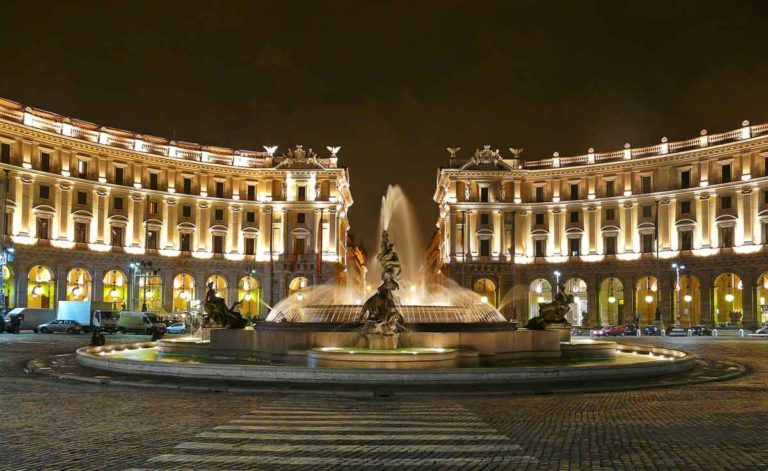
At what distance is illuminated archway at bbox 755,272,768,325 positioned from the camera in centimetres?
6481

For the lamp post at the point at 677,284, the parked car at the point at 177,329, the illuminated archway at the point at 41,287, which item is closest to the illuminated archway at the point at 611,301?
the lamp post at the point at 677,284

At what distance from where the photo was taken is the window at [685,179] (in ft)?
240

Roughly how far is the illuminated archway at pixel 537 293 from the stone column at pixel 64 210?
46324mm

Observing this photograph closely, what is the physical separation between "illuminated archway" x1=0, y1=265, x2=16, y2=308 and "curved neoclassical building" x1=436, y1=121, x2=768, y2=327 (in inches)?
1701

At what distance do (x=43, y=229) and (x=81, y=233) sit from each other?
4056mm

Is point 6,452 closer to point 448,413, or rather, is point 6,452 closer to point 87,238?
point 448,413

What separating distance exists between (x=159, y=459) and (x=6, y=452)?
6.80 ft

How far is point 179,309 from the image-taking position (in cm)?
7544

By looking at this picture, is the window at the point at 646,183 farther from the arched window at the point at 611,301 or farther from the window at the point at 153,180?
the window at the point at 153,180

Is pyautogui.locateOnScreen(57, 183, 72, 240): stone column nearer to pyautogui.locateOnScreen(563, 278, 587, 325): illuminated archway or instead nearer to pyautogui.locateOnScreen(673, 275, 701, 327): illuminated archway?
pyautogui.locateOnScreen(563, 278, 587, 325): illuminated archway

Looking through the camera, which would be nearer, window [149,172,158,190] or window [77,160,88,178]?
window [77,160,88,178]

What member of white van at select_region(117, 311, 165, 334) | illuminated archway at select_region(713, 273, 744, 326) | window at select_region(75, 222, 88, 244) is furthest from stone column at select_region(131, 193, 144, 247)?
illuminated archway at select_region(713, 273, 744, 326)

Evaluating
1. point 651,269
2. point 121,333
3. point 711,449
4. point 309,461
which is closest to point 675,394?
point 711,449

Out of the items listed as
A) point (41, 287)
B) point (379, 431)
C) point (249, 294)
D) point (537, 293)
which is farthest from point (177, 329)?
point (379, 431)
